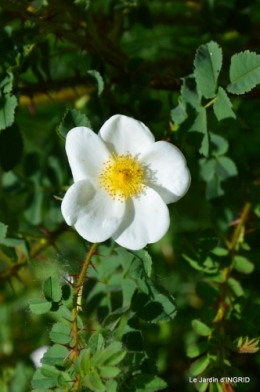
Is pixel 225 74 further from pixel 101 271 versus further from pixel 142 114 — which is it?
pixel 101 271

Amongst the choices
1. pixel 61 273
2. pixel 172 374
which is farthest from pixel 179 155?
pixel 172 374

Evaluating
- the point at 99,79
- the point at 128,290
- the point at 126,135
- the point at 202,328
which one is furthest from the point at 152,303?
the point at 99,79

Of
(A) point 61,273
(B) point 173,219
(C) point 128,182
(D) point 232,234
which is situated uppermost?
(C) point 128,182

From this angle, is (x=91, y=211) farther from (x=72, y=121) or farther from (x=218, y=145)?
(x=218, y=145)

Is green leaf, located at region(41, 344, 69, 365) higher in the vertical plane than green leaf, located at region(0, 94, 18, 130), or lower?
lower

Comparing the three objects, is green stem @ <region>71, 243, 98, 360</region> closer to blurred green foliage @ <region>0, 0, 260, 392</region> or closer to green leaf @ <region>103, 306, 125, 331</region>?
blurred green foliage @ <region>0, 0, 260, 392</region>

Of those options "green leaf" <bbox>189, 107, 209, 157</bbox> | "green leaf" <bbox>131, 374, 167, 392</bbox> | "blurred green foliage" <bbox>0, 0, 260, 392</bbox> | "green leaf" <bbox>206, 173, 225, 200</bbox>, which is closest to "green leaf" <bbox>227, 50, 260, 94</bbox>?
"blurred green foliage" <bbox>0, 0, 260, 392</bbox>

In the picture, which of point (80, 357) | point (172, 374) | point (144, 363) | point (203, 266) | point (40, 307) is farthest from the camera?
point (172, 374)
